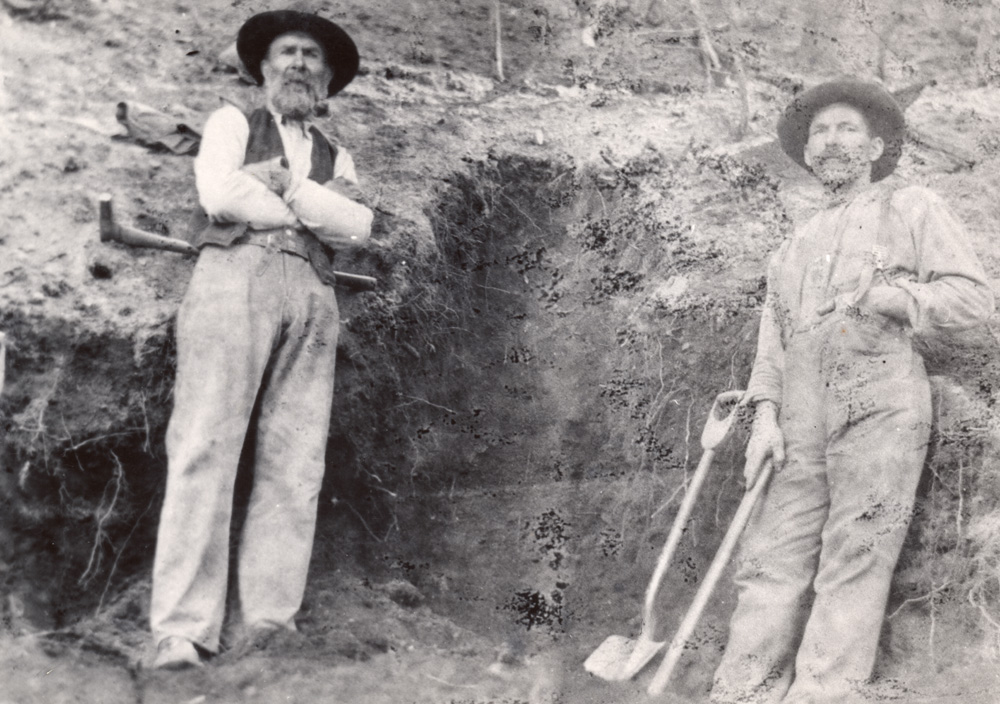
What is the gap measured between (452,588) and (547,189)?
2.03 m

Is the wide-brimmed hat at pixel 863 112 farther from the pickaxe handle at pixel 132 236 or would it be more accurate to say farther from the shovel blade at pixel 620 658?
the pickaxe handle at pixel 132 236

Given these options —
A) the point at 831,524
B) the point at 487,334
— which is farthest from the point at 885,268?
the point at 487,334

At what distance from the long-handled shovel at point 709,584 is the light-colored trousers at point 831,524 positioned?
0.23 ft

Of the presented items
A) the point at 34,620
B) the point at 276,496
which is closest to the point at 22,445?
the point at 34,620

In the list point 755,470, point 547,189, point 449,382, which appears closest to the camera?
point 755,470

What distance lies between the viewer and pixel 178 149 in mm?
5742

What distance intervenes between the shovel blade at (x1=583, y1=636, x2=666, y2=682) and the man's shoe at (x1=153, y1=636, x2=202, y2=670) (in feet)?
5.39

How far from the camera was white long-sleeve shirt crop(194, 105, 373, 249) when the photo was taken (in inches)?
211

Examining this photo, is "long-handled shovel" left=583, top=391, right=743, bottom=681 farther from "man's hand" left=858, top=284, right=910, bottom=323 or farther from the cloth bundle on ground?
the cloth bundle on ground

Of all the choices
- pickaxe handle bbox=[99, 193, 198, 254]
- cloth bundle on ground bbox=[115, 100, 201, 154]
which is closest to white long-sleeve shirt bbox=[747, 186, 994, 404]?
pickaxe handle bbox=[99, 193, 198, 254]

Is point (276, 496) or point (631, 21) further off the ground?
point (631, 21)

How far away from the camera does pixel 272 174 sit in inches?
214

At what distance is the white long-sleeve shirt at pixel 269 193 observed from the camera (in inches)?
211

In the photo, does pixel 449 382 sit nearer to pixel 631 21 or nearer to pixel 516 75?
pixel 516 75
